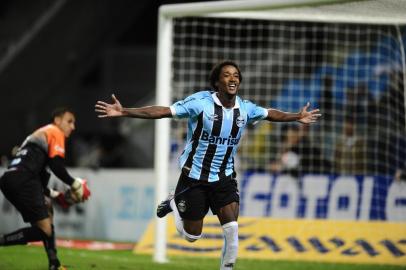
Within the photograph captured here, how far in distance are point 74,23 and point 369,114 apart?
10.1 metres

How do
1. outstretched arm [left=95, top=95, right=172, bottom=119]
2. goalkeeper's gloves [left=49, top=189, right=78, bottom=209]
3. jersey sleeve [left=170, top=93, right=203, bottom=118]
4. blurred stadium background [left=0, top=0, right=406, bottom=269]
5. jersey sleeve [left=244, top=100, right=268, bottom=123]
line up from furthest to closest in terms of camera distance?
blurred stadium background [left=0, top=0, right=406, bottom=269] < goalkeeper's gloves [left=49, top=189, right=78, bottom=209] < jersey sleeve [left=244, top=100, right=268, bottom=123] < jersey sleeve [left=170, top=93, right=203, bottom=118] < outstretched arm [left=95, top=95, right=172, bottom=119]

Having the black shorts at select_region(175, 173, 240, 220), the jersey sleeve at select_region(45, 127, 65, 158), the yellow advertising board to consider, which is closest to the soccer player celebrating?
the black shorts at select_region(175, 173, 240, 220)

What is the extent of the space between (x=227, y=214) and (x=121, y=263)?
352 centimetres

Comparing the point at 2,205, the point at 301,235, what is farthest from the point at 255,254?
the point at 2,205

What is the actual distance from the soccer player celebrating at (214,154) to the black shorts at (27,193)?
82.0 inches

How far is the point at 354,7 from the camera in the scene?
12.0 meters

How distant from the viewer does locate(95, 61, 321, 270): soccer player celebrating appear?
9.36m

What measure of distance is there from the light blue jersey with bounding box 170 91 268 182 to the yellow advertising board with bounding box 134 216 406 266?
15.1 feet

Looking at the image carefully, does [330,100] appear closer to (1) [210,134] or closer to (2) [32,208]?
(2) [32,208]

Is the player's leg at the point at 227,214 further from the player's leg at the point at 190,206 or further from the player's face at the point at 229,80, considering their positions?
the player's face at the point at 229,80

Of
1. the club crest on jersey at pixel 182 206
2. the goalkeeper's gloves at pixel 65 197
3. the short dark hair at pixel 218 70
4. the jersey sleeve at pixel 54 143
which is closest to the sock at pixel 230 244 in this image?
the club crest on jersey at pixel 182 206

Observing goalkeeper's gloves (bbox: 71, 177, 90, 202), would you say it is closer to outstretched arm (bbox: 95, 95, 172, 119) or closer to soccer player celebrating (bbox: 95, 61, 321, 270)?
soccer player celebrating (bbox: 95, 61, 321, 270)

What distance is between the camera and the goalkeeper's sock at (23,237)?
1105cm

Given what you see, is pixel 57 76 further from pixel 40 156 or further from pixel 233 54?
pixel 40 156
